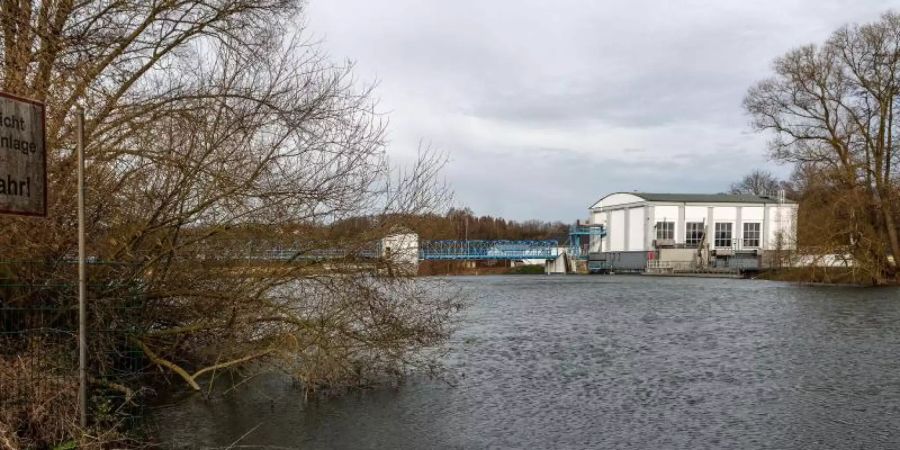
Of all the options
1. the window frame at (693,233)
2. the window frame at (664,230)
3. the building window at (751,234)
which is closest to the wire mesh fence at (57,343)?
the window frame at (664,230)

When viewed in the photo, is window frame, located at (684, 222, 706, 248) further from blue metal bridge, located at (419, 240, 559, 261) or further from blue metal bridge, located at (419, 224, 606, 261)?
blue metal bridge, located at (419, 240, 559, 261)

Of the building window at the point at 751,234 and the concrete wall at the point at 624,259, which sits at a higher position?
the building window at the point at 751,234

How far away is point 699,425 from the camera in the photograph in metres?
9.77

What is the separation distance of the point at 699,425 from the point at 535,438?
2.31 m

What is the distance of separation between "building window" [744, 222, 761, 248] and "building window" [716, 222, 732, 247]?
6.02 feet

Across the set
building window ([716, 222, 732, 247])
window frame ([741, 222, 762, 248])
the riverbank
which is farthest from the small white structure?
window frame ([741, 222, 762, 248])

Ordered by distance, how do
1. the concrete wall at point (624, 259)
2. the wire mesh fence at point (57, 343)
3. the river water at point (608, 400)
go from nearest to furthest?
the wire mesh fence at point (57, 343), the river water at point (608, 400), the concrete wall at point (624, 259)

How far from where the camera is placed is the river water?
9.13 meters

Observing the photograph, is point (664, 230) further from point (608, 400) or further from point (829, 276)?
point (608, 400)

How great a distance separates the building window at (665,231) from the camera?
74812 mm

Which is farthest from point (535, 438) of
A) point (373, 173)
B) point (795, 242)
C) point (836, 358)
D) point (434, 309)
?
point (795, 242)

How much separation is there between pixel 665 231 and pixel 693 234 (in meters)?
3.12

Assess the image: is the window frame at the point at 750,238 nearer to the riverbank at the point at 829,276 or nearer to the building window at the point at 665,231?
the building window at the point at 665,231

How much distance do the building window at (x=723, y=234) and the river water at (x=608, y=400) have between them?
57724 mm
